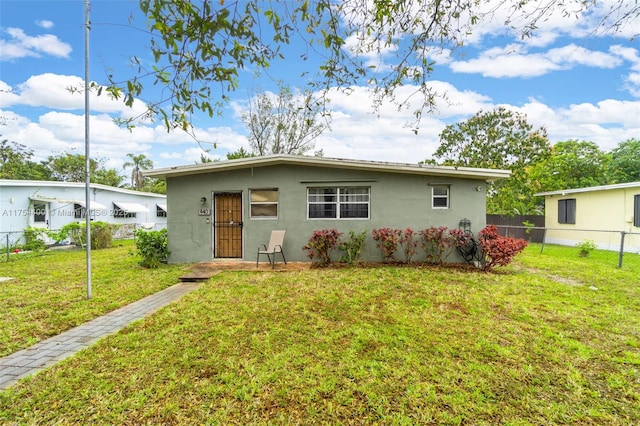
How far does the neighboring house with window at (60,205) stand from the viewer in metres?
11.8

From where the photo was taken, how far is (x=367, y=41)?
309cm

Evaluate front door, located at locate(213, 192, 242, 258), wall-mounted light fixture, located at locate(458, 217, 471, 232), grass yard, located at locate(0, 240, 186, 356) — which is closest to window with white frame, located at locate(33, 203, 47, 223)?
grass yard, located at locate(0, 240, 186, 356)

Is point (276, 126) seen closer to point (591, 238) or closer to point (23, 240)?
point (23, 240)

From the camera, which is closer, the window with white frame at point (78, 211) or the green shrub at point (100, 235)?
the green shrub at point (100, 235)

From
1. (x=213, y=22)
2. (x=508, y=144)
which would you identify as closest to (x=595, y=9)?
(x=213, y=22)

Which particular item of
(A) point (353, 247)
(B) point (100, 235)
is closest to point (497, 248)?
(A) point (353, 247)

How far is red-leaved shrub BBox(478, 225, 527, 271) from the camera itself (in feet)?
24.2

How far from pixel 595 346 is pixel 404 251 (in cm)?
499

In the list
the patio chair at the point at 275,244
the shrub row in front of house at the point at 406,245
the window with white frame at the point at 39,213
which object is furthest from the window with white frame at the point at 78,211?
the shrub row in front of house at the point at 406,245

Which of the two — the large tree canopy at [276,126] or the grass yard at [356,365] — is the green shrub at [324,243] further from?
the large tree canopy at [276,126]

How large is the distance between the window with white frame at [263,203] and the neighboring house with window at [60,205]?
203 inches

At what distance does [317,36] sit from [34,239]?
14.3 m

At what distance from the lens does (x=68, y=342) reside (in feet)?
11.9

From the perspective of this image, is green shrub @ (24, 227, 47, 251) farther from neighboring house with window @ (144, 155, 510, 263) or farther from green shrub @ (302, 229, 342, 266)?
green shrub @ (302, 229, 342, 266)
